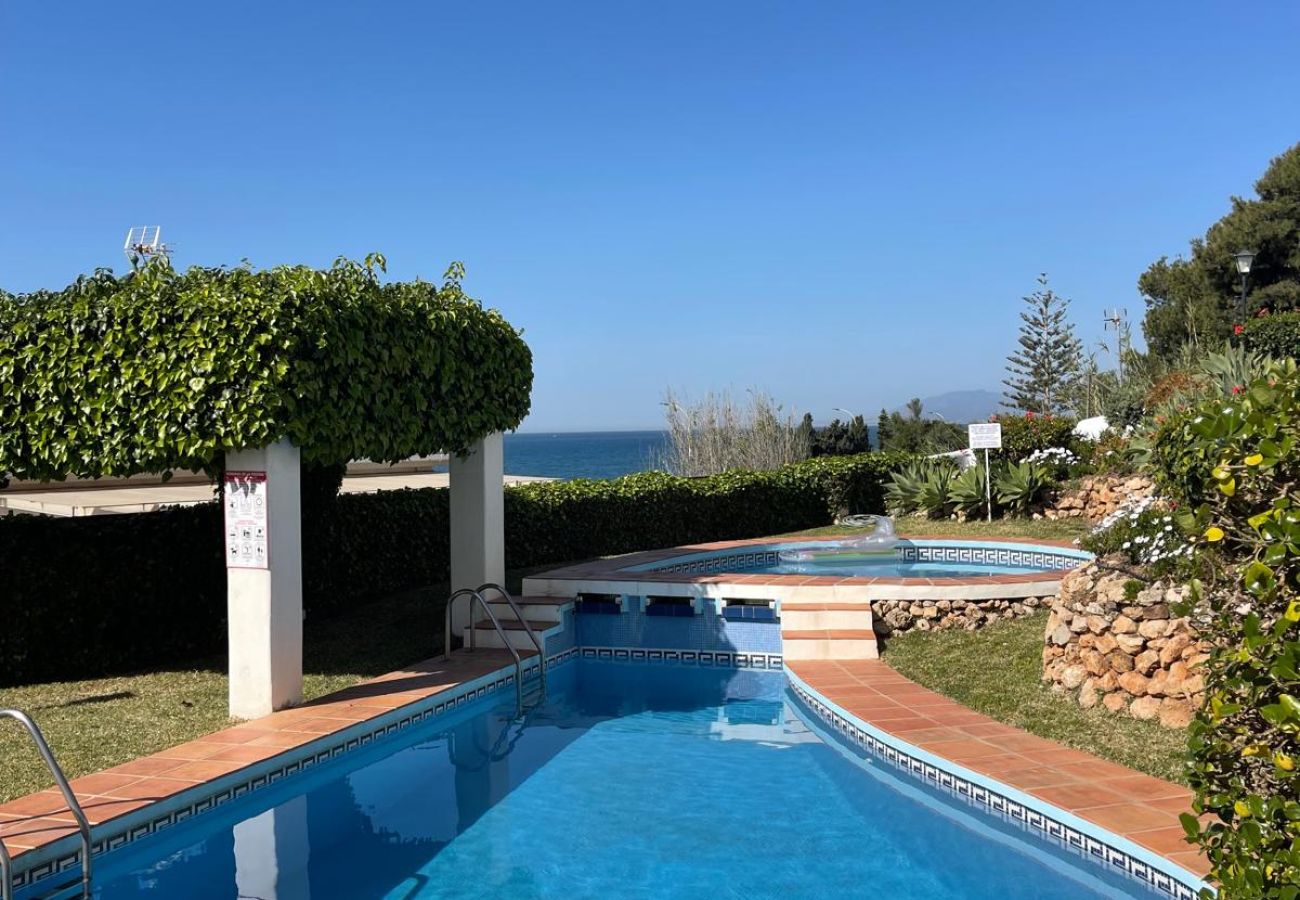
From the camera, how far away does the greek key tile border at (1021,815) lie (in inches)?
170

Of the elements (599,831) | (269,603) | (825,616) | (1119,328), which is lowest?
(599,831)

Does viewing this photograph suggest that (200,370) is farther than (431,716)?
No

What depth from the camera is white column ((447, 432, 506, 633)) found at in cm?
945

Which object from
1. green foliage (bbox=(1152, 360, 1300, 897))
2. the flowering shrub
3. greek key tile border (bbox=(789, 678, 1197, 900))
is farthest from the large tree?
green foliage (bbox=(1152, 360, 1300, 897))

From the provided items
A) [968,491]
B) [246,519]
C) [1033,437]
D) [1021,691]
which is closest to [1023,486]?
[968,491]

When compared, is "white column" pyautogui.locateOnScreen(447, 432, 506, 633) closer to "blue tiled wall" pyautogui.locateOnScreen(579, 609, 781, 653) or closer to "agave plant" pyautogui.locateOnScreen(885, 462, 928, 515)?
"blue tiled wall" pyautogui.locateOnScreen(579, 609, 781, 653)

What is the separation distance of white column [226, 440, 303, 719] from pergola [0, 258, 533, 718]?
1 cm

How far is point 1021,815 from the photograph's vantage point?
203 inches

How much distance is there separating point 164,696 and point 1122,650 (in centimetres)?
700

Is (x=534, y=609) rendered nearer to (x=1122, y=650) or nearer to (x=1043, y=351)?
(x=1122, y=650)

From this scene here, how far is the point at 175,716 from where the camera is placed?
23.1 ft

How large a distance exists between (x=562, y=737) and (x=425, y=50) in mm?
12413

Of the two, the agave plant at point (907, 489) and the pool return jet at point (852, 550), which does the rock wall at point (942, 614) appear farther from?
the agave plant at point (907, 489)

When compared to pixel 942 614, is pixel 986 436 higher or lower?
higher
